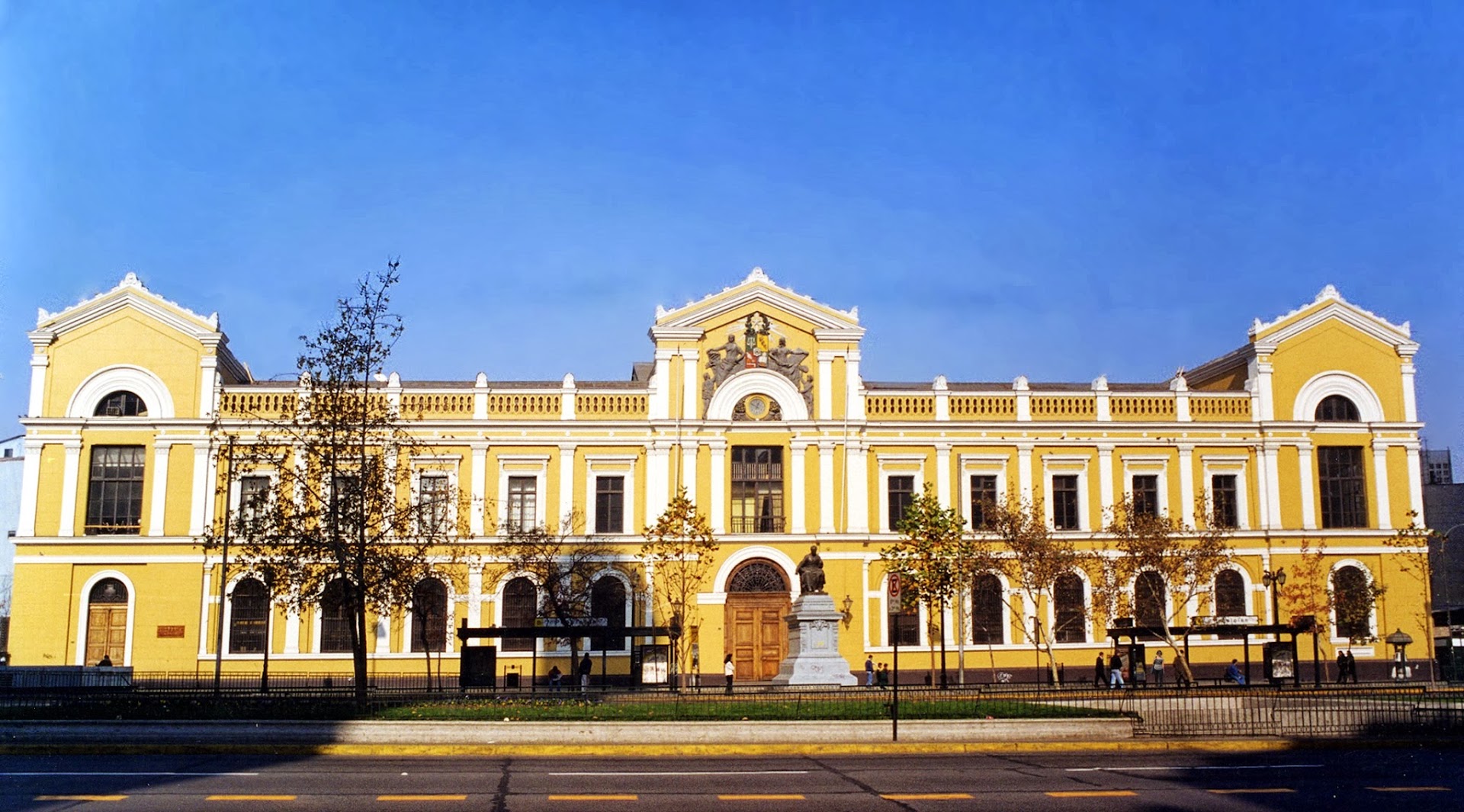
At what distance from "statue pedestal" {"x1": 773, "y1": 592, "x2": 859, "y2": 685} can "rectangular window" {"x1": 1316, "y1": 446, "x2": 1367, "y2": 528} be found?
25.9 meters

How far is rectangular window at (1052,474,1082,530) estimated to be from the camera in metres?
55.8

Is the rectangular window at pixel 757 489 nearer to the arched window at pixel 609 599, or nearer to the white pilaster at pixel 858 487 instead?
the white pilaster at pixel 858 487

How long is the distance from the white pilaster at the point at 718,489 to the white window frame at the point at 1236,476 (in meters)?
19.7

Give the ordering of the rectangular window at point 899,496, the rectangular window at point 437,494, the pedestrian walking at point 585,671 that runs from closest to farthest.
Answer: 1. the pedestrian walking at point 585,671
2. the rectangular window at point 437,494
3. the rectangular window at point 899,496

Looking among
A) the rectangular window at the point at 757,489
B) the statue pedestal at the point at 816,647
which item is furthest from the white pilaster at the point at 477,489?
the statue pedestal at the point at 816,647

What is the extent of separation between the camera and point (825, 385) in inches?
2169

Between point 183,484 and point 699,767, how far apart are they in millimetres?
36020

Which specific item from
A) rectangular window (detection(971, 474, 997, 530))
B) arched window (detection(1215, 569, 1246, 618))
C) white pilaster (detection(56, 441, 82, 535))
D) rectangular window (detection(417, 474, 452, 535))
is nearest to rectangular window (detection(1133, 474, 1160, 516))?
arched window (detection(1215, 569, 1246, 618))

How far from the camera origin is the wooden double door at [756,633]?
5256 cm

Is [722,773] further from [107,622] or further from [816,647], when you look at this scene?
[107,622]

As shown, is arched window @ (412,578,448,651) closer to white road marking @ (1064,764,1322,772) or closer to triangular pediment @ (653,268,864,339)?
triangular pediment @ (653,268,864,339)

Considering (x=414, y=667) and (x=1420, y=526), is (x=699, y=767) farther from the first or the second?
(x=1420, y=526)

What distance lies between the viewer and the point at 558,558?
52.3 metres

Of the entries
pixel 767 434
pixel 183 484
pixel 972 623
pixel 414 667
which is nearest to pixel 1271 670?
pixel 972 623
